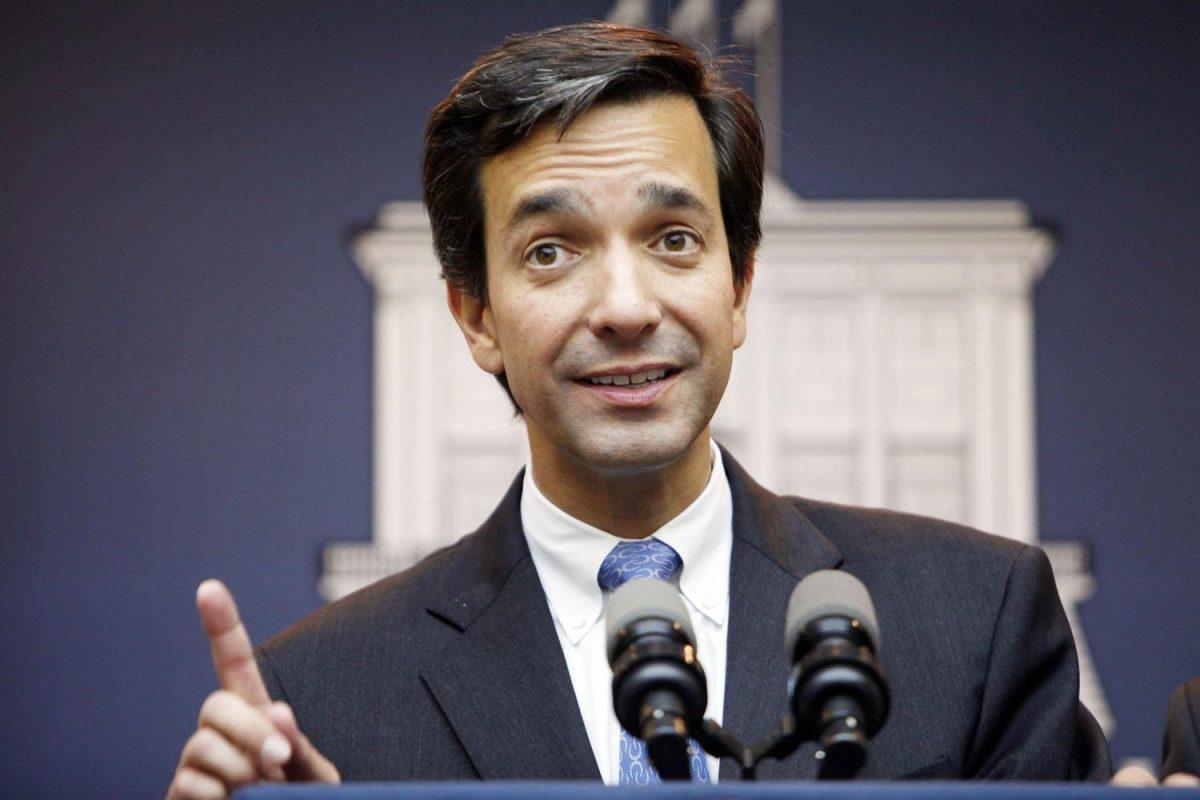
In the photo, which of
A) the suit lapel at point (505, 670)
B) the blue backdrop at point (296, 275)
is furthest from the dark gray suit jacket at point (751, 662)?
the blue backdrop at point (296, 275)

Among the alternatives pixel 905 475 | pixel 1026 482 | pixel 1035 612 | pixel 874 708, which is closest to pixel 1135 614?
pixel 1026 482

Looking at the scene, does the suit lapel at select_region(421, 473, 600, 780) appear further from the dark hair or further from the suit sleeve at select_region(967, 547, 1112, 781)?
the suit sleeve at select_region(967, 547, 1112, 781)

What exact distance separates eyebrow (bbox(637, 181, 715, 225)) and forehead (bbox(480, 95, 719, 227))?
0.4 inches

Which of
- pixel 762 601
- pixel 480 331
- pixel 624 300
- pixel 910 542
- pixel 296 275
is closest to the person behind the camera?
pixel 624 300

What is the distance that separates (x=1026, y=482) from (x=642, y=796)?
272 centimetres

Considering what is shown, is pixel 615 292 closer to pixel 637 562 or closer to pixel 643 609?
pixel 637 562

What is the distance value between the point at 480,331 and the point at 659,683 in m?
0.97

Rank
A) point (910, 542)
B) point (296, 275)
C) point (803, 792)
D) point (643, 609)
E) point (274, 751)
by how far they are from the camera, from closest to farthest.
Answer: point (803, 792)
point (643, 609)
point (274, 751)
point (910, 542)
point (296, 275)

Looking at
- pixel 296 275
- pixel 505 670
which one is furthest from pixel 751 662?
pixel 296 275

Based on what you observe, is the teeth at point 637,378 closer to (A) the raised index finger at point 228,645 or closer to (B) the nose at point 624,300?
(B) the nose at point 624,300

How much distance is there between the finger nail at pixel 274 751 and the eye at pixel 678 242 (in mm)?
769

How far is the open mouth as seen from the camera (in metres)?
1.80

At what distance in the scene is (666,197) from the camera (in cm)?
184

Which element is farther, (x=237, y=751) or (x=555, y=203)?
(x=555, y=203)
